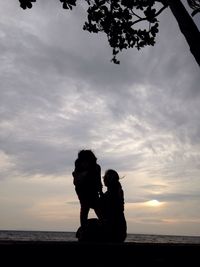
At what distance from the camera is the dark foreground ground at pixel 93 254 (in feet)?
10.3

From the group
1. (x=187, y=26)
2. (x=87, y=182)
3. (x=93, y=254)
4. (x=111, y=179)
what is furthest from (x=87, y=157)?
(x=187, y=26)

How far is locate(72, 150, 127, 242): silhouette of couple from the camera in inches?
246

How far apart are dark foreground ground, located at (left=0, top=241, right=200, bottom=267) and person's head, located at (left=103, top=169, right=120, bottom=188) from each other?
2569 mm

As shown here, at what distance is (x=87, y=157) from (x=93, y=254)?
297cm

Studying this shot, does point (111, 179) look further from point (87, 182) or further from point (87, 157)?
point (87, 157)

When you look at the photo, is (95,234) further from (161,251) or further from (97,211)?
(161,251)

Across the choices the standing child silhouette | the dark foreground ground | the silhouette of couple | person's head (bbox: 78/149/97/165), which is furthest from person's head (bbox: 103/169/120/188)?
the dark foreground ground

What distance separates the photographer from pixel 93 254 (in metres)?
3.51

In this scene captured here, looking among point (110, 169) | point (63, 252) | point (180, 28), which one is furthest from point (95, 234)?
point (180, 28)

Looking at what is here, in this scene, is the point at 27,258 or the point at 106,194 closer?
the point at 27,258

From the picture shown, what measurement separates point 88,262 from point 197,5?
608 centimetres

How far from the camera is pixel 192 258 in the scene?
163 inches

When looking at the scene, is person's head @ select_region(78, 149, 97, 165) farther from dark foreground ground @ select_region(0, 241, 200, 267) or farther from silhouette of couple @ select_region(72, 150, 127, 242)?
dark foreground ground @ select_region(0, 241, 200, 267)

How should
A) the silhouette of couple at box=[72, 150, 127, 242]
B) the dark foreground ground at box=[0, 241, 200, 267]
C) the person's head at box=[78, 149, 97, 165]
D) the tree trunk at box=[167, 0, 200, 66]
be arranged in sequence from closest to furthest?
1. the dark foreground ground at box=[0, 241, 200, 267]
2. the silhouette of couple at box=[72, 150, 127, 242]
3. the person's head at box=[78, 149, 97, 165]
4. the tree trunk at box=[167, 0, 200, 66]
